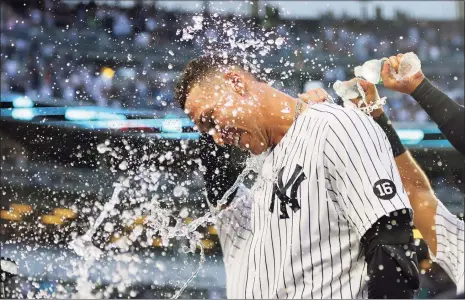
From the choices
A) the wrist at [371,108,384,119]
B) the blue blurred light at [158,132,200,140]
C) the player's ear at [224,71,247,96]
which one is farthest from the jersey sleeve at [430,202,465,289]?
the blue blurred light at [158,132,200,140]

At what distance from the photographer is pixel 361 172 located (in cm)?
88

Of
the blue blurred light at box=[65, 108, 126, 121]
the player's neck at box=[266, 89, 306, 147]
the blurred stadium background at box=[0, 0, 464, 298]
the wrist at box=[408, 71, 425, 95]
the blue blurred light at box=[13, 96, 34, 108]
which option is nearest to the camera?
the player's neck at box=[266, 89, 306, 147]

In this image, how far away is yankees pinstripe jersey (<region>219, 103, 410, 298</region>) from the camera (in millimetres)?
877

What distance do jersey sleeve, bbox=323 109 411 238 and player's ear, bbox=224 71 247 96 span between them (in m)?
0.23

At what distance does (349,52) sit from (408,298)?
13.0 ft

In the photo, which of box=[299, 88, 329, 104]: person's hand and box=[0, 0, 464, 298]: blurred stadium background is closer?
box=[299, 88, 329, 104]: person's hand

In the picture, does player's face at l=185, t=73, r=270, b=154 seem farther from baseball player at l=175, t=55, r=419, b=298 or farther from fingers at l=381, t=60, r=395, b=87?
fingers at l=381, t=60, r=395, b=87

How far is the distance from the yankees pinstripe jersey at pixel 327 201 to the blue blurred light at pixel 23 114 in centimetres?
220

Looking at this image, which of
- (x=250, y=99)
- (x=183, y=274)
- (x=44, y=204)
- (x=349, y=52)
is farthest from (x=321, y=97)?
(x=349, y=52)

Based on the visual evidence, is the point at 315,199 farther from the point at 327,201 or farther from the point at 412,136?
the point at 412,136

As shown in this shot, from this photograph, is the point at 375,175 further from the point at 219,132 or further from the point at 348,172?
the point at 219,132

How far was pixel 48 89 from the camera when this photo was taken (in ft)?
13.3

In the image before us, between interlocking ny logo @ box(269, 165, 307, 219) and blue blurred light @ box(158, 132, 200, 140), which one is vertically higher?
blue blurred light @ box(158, 132, 200, 140)

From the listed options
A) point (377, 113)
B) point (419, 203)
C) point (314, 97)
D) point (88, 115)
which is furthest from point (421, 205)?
point (88, 115)
